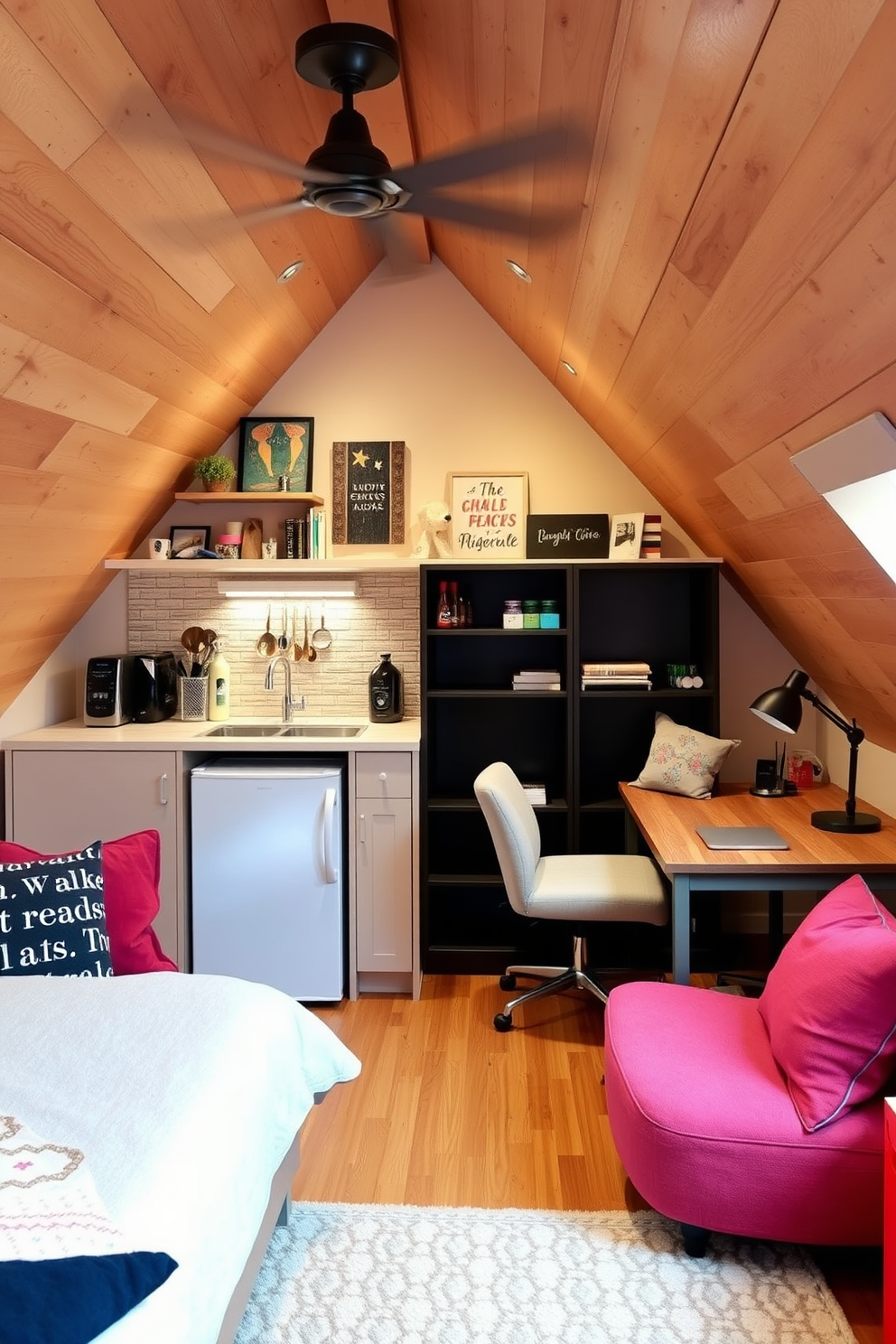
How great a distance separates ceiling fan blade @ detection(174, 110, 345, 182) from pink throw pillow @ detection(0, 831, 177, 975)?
1709 mm

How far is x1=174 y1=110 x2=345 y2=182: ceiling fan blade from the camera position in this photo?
198cm

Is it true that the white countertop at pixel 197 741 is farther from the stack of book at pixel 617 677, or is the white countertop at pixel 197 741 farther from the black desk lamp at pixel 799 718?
the black desk lamp at pixel 799 718

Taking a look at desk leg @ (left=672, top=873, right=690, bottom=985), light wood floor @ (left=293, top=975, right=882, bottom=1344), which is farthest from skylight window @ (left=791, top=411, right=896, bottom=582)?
light wood floor @ (left=293, top=975, right=882, bottom=1344)

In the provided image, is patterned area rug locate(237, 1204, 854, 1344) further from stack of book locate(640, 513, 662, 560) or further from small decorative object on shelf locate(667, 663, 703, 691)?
stack of book locate(640, 513, 662, 560)

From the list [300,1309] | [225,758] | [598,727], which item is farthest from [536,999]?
[300,1309]

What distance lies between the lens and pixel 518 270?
3.16 meters

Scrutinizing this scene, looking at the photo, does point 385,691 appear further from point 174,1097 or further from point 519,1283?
point 174,1097

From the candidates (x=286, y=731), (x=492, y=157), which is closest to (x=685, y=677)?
(x=286, y=731)

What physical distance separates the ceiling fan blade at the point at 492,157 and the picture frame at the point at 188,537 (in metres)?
2.37

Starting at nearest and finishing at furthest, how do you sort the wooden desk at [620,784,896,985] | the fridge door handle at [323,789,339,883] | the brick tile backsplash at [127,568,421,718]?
the wooden desk at [620,784,896,985] < the fridge door handle at [323,789,339,883] < the brick tile backsplash at [127,568,421,718]

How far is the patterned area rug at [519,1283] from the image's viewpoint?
2115 mm

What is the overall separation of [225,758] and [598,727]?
1512mm

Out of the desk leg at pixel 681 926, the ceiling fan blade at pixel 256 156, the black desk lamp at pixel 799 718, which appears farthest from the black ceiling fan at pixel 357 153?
the desk leg at pixel 681 926

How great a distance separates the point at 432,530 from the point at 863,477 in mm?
2412
